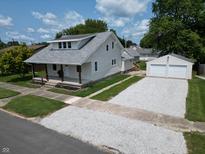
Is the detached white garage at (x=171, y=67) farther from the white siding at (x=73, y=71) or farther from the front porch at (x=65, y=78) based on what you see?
the front porch at (x=65, y=78)

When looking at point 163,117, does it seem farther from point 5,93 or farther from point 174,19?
point 174,19

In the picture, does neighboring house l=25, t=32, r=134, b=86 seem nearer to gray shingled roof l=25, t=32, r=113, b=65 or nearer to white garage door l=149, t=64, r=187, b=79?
gray shingled roof l=25, t=32, r=113, b=65

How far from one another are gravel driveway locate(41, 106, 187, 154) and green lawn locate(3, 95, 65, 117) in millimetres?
1052

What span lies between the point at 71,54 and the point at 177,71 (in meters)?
13.4

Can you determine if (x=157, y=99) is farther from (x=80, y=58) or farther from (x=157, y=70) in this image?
(x=157, y=70)

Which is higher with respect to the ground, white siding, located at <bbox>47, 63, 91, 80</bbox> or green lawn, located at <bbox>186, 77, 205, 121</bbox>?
white siding, located at <bbox>47, 63, 91, 80</bbox>

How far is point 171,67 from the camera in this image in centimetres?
2088

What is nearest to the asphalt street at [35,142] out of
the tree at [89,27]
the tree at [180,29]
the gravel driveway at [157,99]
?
the gravel driveway at [157,99]

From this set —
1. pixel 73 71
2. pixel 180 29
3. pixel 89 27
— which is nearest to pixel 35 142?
pixel 73 71

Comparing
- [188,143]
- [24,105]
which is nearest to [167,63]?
[188,143]

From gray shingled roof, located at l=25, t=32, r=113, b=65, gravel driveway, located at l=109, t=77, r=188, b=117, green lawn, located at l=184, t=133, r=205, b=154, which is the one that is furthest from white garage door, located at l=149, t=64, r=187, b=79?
green lawn, located at l=184, t=133, r=205, b=154

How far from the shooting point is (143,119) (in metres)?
9.21

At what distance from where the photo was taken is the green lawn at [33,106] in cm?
1063

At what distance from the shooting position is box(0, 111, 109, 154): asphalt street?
6.49m
